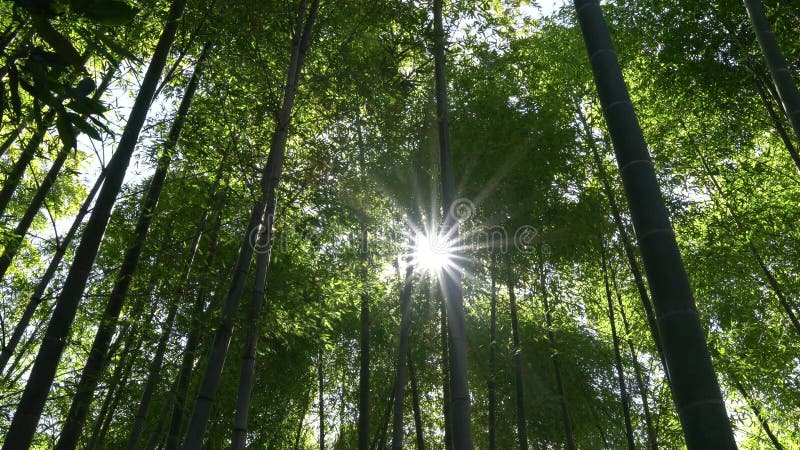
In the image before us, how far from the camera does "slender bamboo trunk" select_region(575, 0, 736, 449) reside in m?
1.18

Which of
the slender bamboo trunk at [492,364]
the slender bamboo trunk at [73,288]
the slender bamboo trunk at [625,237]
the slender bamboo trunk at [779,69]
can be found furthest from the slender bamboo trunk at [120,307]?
the slender bamboo trunk at [625,237]

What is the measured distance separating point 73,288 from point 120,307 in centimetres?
152

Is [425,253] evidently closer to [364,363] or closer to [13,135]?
[364,363]

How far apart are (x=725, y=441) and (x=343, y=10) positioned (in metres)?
4.57

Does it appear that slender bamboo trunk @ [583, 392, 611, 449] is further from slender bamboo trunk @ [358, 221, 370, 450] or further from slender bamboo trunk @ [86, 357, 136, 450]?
slender bamboo trunk @ [86, 357, 136, 450]

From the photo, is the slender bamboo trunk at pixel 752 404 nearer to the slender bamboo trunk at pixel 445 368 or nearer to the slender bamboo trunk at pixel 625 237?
the slender bamboo trunk at pixel 625 237

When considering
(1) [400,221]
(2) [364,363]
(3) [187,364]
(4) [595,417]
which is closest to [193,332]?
(3) [187,364]

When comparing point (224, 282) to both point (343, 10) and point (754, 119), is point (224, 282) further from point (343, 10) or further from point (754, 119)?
point (754, 119)

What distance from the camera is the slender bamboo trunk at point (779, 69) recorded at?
123 inches

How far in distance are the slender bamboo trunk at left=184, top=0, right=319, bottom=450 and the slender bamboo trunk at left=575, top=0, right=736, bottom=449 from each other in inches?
98.5

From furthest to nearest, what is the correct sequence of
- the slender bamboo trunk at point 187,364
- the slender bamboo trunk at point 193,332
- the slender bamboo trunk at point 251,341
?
the slender bamboo trunk at point 187,364
the slender bamboo trunk at point 193,332
the slender bamboo trunk at point 251,341

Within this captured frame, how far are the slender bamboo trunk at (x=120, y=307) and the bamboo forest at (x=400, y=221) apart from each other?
25 millimetres

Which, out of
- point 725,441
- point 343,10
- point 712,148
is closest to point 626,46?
point 712,148

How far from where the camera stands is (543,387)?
848cm
